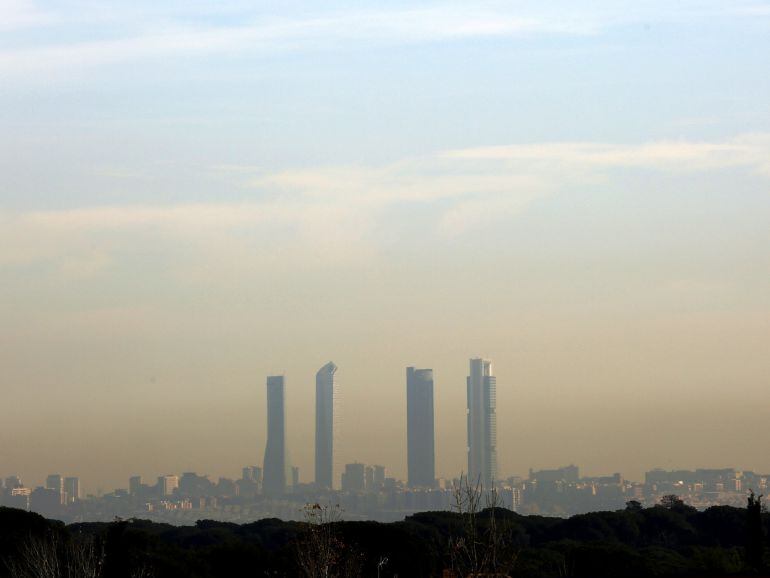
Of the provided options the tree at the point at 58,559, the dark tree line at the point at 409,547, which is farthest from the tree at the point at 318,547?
the tree at the point at 58,559

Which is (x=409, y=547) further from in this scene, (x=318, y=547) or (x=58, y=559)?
(x=318, y=547)

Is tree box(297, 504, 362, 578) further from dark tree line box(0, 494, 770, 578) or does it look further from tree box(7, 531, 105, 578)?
tree box(7, 531, 105, 578)

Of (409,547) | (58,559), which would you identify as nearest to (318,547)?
(58,559)

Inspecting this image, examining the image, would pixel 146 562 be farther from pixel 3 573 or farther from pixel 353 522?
pixel 353 522

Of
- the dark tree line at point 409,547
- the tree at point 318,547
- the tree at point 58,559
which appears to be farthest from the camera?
the tree at point 58,559

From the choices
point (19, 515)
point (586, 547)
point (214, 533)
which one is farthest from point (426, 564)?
point (214, 533)

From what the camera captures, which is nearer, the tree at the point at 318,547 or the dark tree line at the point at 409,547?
the tree at the point at 318,547

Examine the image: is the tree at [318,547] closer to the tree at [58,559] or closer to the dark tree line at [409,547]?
the dark tree line at [409,547]

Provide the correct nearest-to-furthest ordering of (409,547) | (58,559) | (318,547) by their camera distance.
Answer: (318,547) < (58,559) < (409,547)
